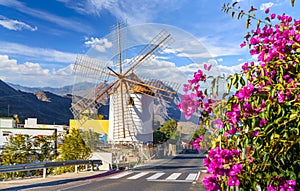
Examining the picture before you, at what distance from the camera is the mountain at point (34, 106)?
143925 millimetres

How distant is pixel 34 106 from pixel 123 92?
6075 inches

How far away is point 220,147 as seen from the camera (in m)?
2.78

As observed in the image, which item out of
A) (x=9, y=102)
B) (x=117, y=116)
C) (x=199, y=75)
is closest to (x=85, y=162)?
(x=117, y=116)

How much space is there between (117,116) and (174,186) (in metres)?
9.95

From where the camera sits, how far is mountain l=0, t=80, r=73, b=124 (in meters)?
144

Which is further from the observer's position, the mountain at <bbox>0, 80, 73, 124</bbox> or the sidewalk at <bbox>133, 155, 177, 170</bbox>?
the mountain at <bbox>0, 80, 73, 124</bbox>

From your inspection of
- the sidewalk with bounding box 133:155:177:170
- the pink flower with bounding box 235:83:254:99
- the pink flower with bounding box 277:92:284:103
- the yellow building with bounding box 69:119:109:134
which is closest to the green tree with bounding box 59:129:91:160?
the yellow building with bounding box 69:119:109:134

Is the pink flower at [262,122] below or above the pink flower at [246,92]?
below

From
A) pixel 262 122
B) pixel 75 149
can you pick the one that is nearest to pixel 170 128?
pixel 262 122

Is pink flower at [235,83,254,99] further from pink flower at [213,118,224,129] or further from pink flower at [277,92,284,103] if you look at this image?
pink flower at [213,118,224,129]

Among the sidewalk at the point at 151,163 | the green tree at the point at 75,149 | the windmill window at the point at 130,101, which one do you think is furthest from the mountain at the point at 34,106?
the sidewalk at the point at 151,163

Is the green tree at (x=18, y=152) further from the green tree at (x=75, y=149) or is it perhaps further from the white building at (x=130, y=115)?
the white building at (x=130, y=115)

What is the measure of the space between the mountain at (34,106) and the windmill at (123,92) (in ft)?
378

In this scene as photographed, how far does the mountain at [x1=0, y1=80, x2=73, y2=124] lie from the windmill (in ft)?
378
